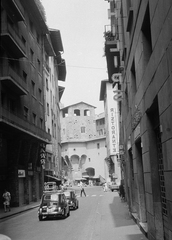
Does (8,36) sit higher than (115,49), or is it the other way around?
(8,36)

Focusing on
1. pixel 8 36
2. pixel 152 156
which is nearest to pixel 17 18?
pixel 8 36

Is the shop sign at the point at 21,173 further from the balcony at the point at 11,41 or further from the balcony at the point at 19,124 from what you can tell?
the balcony at the point at 11,41

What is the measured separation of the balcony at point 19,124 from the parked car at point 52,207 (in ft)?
22.9

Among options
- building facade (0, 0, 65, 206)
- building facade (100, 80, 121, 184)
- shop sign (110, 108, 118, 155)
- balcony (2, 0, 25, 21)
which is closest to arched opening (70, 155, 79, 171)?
building facade (100, 80, 121, 184)

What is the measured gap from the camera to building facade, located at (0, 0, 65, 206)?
25.9 m

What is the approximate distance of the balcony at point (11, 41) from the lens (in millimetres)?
24859

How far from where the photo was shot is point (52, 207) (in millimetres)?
17875

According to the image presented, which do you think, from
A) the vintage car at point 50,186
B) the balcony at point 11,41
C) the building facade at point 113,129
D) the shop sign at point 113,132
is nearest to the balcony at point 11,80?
the balcony at point 11,41

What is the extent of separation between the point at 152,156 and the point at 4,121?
15.4 metres

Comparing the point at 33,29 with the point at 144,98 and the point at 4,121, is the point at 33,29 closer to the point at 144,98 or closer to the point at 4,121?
the point at 4,121

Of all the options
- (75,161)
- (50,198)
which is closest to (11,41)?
(50,198)

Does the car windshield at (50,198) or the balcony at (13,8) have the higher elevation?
the balcony at (13,8)

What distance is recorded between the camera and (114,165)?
6988 centimetres

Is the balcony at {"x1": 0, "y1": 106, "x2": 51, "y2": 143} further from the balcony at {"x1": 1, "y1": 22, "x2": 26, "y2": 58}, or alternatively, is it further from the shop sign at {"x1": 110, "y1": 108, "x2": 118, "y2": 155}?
the shop sign at {"x1": 110, "y1": 108, "x2": 118, "y2": 155}
